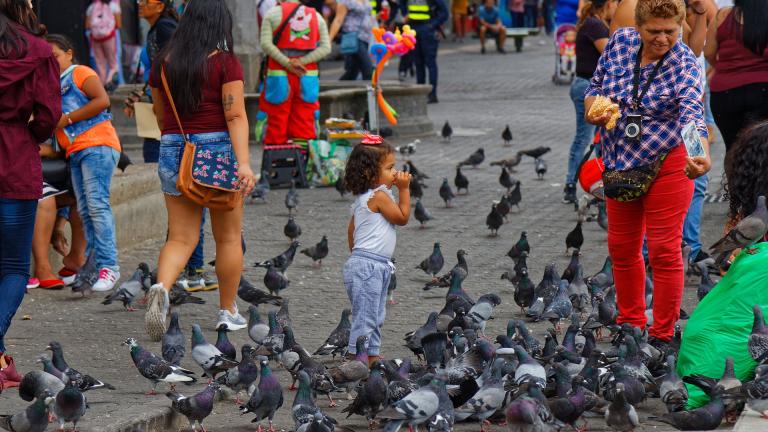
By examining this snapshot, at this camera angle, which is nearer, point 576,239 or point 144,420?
point 144,420

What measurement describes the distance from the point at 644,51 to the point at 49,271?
15.9 feet

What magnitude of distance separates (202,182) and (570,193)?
20.1 feet

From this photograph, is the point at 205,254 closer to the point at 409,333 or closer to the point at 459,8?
the point at 409,333

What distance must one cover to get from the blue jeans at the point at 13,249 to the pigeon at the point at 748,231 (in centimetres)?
360

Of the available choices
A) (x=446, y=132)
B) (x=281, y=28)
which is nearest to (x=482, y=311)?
(x=281, y=28)

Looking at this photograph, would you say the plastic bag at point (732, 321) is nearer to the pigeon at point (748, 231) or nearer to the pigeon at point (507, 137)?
the pigeon at point (748, 231)

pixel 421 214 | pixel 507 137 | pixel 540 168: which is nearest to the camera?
pixel 421 214

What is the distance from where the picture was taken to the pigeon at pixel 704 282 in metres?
8.84

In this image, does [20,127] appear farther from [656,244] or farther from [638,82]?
[656,244]

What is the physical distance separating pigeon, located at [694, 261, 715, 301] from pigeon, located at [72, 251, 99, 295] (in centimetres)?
423

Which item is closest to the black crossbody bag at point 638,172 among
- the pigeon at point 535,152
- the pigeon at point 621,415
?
the pigeon at point 621,415

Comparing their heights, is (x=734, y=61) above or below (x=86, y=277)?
above

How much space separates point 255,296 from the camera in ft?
30.5

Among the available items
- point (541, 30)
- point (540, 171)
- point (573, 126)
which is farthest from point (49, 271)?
point (541, 30)
